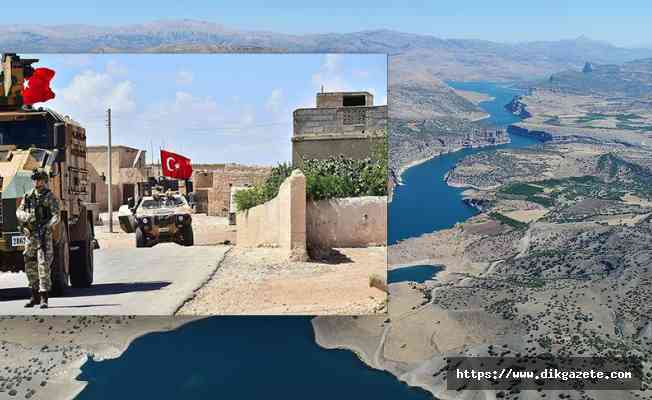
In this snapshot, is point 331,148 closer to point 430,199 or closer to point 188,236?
point 188,236

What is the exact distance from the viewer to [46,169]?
917cm

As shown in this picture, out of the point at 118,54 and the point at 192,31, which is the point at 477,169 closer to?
the point at 192,31

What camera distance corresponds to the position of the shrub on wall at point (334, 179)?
10.5 m

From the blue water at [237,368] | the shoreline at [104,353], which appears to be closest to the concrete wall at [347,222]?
the blue water at [237,368]

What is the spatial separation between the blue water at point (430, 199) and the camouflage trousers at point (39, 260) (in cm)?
2174

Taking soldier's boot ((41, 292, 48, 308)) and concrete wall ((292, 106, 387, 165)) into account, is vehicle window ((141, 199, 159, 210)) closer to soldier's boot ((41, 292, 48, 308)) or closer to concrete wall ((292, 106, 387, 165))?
soldier's boot ((41, 292, 48, 308))

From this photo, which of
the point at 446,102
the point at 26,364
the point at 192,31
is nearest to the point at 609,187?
the point at 446,102

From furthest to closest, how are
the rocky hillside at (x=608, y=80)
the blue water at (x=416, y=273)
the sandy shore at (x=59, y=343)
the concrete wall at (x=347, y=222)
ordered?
Answer: the rocky hillside at (x=608, y=80) < the blue water at (x=416, y=273) < the concrete wall at (x=347, y=222) < the sandy shore at (x=59, y=343)

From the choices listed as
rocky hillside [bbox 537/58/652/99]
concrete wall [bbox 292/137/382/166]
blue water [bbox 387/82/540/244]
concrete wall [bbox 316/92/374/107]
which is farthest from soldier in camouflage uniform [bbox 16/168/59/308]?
rocky hillside [bbox 537/58/652/99]

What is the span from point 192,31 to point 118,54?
13.0 m

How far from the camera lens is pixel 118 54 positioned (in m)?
9.88

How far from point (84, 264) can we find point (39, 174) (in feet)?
4.51

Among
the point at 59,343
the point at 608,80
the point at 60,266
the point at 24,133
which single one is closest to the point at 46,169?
the point at 24,133

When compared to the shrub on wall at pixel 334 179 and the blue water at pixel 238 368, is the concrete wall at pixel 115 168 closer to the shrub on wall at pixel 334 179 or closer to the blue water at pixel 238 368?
the shrub on wall at pixel 334 179
